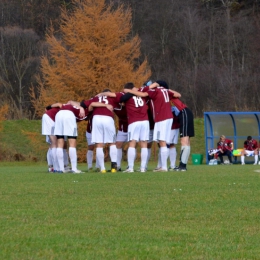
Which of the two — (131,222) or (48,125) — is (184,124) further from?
(131,222)

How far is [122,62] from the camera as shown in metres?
46.4

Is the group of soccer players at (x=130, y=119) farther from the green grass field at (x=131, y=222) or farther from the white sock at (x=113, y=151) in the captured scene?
the green grass field at (x=131, y=222)

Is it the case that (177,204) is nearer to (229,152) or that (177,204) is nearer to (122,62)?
(229,152)

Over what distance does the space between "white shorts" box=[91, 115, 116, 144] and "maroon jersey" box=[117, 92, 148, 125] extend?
0.47m

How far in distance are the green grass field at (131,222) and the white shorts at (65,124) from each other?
5474 millimetres

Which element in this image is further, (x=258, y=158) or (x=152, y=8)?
(x=152, y=8)

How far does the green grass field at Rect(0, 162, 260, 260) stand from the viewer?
22.1 ft

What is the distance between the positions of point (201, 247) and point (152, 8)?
237ft

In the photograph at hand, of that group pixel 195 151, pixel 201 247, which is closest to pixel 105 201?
pixel 201 247

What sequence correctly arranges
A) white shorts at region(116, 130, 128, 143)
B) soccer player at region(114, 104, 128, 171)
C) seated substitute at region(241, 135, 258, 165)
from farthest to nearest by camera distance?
seated substitute at region(241, 135, 258, 165) → white shorts at region(116, 130, 128, 143) → soccer player at region(114, 104, 128, 171)

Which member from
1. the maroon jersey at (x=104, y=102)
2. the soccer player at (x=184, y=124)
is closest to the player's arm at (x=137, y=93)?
the maroon jersey at (x=104, y=102)

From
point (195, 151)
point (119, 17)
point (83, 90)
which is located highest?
point (119, 17)

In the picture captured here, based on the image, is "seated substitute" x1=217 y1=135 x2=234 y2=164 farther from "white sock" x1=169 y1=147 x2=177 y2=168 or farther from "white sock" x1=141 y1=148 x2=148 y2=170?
"white sock" x1=141 y1=148 x2=148 y2=170

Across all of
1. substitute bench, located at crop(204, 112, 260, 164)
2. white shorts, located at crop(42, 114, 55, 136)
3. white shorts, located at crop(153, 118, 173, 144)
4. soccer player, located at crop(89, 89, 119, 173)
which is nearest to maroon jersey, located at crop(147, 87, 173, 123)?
white shorts, located at crop(153, 118, 173, 144)
